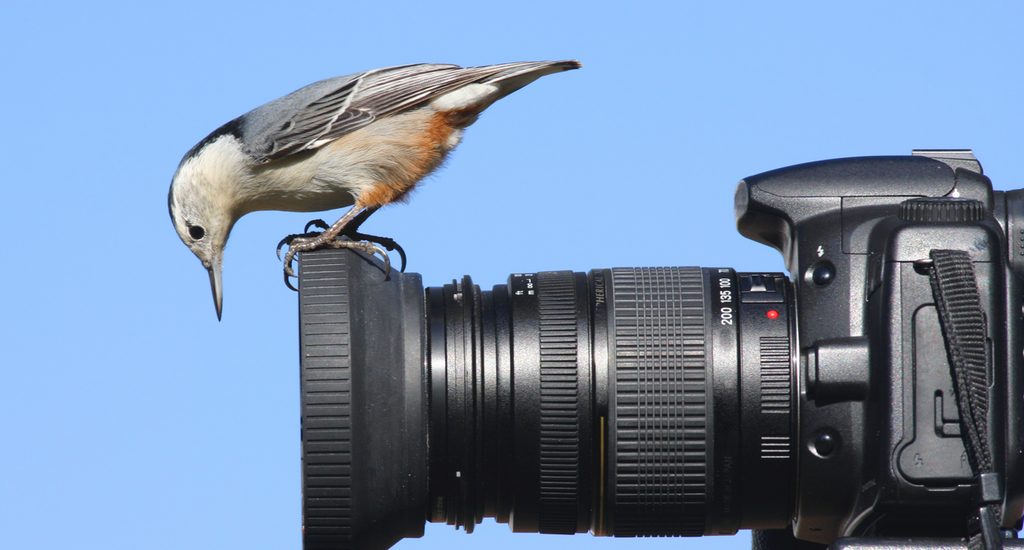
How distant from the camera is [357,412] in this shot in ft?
9.38

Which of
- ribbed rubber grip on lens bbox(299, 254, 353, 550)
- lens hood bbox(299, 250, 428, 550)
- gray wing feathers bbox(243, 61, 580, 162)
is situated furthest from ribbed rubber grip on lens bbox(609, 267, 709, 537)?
gray wing feathers bbox(243, 61, 580, 162)

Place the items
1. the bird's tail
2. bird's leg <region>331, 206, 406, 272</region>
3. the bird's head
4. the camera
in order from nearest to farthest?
1. the camera
2. bird's leg <region>331, 206, 406, 272</region>
3. the bird's head
4. the bird's tail

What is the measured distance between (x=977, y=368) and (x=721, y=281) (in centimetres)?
68

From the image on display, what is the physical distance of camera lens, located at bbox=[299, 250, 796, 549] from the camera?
3.00 m

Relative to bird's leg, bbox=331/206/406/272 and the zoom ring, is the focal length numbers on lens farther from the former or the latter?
bird's leg, bbox=331/206/406/272

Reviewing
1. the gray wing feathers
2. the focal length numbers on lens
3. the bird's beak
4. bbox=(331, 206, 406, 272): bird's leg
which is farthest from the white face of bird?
the focal length numbers on lens

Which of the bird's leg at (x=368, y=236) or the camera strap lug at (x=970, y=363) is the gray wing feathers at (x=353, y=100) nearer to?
the bird's leg at (x=368, y=236)

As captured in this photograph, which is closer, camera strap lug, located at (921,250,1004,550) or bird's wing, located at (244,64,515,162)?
camera strap lug, located at (921,250,1004,550)

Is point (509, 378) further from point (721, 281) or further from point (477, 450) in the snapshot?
point (721, 281)

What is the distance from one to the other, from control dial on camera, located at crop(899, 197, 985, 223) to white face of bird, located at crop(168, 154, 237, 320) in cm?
202

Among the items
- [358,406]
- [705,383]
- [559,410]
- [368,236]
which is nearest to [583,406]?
[559,410]

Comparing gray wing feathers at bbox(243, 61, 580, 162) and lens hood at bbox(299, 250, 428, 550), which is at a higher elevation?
gray wing feathers at bbox(243, 61, 580, 162)

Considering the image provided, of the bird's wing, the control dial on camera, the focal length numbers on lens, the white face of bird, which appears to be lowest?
the focal length numbers on lens

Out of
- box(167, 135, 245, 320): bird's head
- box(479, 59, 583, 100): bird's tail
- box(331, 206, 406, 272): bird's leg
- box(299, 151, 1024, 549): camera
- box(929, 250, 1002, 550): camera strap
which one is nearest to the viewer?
box(929, 250, 1002, 550): camera strap
